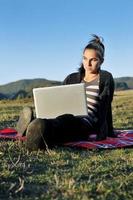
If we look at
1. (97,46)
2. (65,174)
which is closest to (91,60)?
(97,46)

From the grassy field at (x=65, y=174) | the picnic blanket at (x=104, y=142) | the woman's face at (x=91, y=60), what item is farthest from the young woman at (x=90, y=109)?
the grassy field at (x=65, y=174)

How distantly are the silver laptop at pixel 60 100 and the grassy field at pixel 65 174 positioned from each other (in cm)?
66

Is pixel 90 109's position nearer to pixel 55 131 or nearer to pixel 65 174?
pixel 55 131

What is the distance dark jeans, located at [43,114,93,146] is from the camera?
307 inches

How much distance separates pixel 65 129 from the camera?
8.20 m

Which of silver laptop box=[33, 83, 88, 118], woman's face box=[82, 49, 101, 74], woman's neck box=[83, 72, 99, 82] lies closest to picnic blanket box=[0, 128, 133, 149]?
silver laptop box=[33, 83, 88, 118]

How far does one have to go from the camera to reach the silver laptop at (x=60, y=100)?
27.1 ft

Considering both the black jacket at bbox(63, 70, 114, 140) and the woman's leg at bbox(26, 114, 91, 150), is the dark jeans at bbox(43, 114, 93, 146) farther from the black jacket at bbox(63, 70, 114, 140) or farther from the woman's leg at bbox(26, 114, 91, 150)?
the black jacket at bbox(63, 70, 114, 140)

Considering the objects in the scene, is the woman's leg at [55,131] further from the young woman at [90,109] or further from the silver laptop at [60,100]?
the silver laptop at [60,100]

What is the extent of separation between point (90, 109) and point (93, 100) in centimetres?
16

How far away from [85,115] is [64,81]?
39.9 inches

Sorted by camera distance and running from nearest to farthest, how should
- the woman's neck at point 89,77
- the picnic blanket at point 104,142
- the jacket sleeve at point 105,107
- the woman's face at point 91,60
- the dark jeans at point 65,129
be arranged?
the dark jeans at point 65,129 → the picnic blanket at point 104,142 → the jacket sleeve at point 105,107 → the woman's face at point 91,60 → the woman's neck at point 89,77

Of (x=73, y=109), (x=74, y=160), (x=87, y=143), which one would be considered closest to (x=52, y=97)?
(x=73, y=109)

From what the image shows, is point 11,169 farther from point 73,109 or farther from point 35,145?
point 73,109
